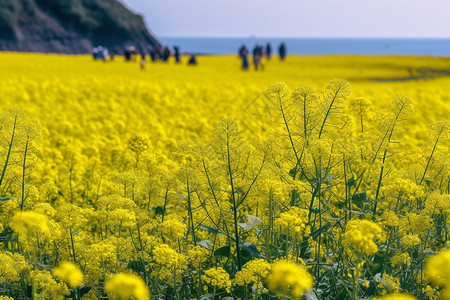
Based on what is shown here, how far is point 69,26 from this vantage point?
69.4 meters

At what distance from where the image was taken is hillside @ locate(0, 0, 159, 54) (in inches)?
2395

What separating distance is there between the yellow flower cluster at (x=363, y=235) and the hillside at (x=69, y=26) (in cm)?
6295

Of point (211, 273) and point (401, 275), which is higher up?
point (211, 273)

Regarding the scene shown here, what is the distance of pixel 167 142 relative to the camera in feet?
21.6

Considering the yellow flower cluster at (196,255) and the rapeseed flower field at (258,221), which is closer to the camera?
the rapeseed flower field at (258,221)

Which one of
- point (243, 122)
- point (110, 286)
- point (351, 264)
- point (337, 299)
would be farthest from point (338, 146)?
point (243, 122)

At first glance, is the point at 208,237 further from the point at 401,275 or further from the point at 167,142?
the point at 167,142

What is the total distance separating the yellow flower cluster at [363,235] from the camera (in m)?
2.42

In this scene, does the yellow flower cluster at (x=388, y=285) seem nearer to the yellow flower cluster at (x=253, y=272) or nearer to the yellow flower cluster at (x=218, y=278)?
the yellow flower cluster at (x=253, y=272)

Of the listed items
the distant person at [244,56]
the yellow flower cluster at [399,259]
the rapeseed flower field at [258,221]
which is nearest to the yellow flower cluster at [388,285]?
the rapeseed flower field at [258,221]

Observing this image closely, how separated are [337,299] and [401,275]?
73 cm

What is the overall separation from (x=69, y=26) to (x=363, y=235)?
72.3 m

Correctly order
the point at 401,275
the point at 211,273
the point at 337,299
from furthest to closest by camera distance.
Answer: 1. the point at 401,275
2. the point at 337,299
3. the point at 211,273

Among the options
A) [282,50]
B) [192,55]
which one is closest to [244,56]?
[192,55]
